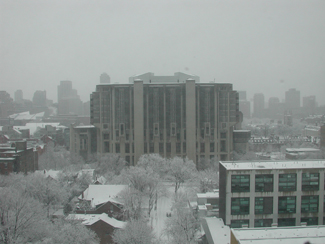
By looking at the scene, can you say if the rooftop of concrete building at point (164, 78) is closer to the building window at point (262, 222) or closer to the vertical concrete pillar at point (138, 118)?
the vertical concrete pillar at point (138, 118)

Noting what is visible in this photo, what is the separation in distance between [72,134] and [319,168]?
32.4m

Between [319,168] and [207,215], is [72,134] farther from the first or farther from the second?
[319,168]

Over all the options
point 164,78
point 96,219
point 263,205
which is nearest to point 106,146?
point 164,78

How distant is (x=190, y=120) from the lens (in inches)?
1537

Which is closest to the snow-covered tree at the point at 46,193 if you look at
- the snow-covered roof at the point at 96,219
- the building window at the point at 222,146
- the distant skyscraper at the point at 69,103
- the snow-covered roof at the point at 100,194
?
the snow-covered roof at the point at 100,194

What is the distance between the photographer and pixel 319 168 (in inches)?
614

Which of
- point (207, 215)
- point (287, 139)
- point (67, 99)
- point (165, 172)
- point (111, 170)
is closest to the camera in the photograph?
point (207, 215)

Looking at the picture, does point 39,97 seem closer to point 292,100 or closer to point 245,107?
point 292,100

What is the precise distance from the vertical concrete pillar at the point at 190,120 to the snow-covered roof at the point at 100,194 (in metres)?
17.4

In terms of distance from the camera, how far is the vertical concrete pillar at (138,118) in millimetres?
38719

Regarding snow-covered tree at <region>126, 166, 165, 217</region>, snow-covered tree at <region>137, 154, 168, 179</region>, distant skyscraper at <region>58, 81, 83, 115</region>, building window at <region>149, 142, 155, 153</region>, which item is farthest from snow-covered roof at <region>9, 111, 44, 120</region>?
snow-covered tree at <region>126, 166, 165, 217</region>

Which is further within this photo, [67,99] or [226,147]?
[67,99]

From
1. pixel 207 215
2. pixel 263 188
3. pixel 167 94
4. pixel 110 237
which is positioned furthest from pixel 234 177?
pixel 167 94

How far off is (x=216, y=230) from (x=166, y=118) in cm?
2518
